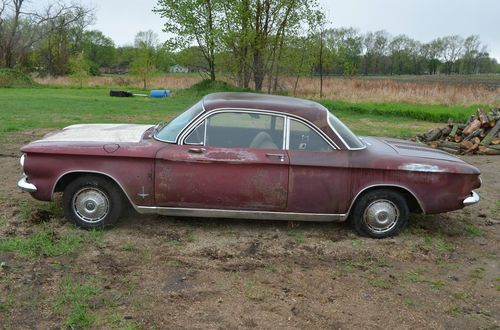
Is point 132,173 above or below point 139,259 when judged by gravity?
above

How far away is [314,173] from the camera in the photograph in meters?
5.16

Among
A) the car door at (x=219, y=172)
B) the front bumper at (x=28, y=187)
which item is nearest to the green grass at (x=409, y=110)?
the car door at (x=219, y=172)

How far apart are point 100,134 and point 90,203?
886 mm

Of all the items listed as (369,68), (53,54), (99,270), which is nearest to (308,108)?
(99,270)

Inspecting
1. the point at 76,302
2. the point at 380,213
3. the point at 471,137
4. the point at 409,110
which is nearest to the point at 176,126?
the point at 76,302

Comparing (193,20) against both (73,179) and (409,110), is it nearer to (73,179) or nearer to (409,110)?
(409,110)

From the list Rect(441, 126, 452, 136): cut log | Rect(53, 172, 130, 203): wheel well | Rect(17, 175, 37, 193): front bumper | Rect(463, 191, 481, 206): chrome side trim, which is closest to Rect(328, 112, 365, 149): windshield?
Rect(463, 191, 481, 206): chrome side trim

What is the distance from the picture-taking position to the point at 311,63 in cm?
2855

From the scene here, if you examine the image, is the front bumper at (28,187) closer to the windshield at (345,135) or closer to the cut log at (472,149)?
the windshield at (345,135)

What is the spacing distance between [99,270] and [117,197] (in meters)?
1.07

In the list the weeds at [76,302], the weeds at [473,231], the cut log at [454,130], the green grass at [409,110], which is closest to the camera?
the weeds at [76,302]

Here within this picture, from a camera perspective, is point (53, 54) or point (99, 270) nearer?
point (99, 270)

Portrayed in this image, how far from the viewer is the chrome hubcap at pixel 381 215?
5.42 m

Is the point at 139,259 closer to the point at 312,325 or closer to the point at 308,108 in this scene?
the point at 312,325
